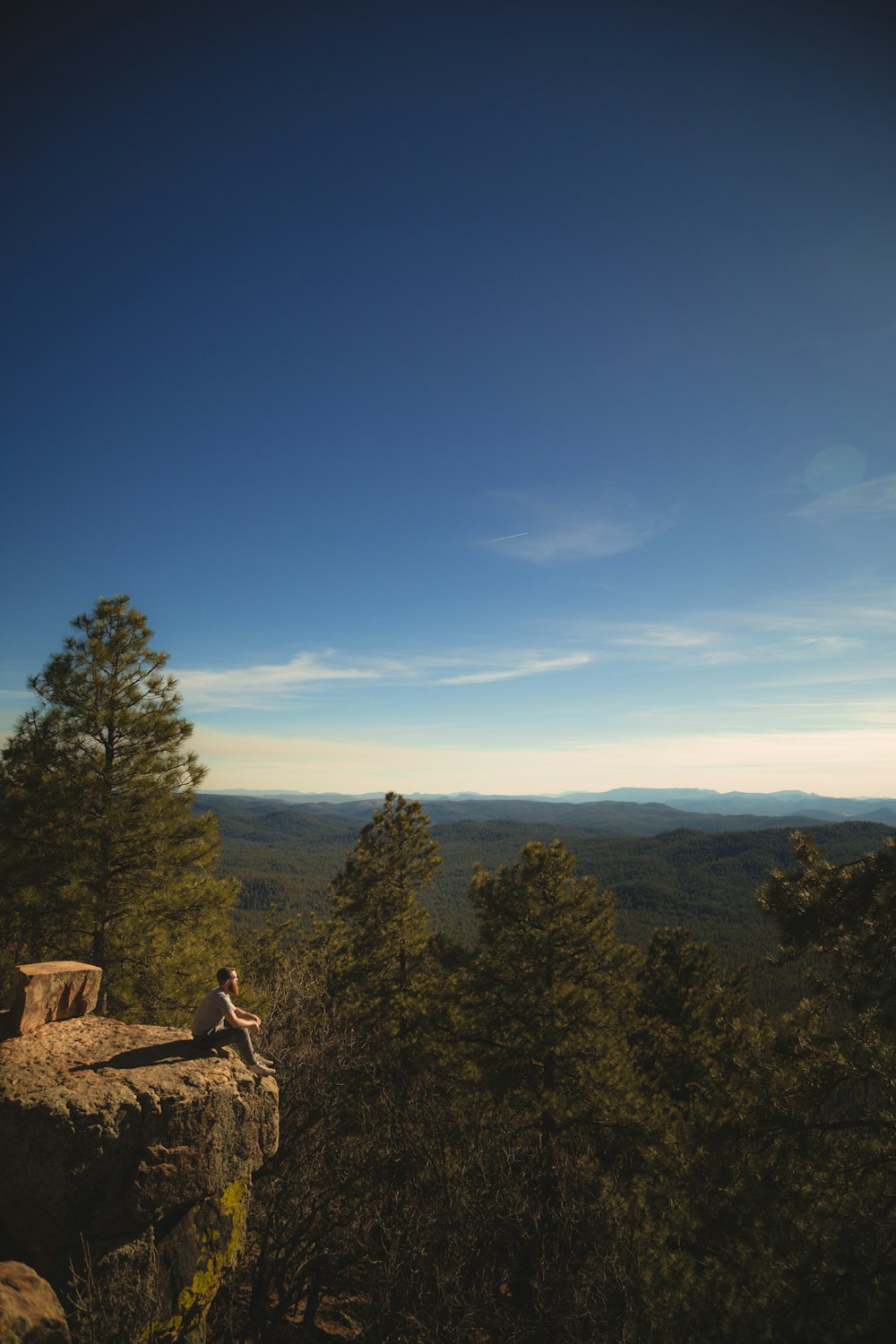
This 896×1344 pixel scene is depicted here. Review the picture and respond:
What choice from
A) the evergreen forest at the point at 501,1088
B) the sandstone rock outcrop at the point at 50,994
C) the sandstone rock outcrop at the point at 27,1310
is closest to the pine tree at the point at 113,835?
the evergreen forest at the point at 501,1088

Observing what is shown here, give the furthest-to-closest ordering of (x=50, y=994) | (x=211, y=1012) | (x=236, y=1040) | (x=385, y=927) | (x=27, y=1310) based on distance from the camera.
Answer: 1. (x=385, y=927)
2. (x=236, y=1040)
3. (x=211, y=1012)
4. (x=50, y=994)
5. (x=27, y=1310)

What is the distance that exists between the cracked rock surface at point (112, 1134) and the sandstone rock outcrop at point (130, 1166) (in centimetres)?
1

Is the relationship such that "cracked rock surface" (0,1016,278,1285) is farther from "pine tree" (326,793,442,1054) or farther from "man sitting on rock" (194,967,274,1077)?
"pine tree" (326,793,442,1054)

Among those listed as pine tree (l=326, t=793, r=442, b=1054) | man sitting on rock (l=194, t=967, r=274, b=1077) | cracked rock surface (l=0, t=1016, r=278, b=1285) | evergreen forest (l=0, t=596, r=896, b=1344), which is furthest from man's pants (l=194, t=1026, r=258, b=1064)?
pine tree (l=326, t=793, r=442, b=1054)

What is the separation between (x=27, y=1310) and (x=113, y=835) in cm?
805

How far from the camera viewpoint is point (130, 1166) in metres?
6.81

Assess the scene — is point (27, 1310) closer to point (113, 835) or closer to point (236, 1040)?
point (236, 1040)

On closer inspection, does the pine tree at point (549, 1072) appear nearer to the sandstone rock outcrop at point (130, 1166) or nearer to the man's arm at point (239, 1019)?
the sandstone rock outcrop at point (130, 1166)

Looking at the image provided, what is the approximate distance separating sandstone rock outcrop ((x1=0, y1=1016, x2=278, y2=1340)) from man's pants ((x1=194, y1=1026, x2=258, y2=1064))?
0.26m

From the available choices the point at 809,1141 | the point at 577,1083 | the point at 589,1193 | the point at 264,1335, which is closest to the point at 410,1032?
the point at 577,1083

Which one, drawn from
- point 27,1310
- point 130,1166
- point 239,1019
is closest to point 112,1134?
point 130,1166

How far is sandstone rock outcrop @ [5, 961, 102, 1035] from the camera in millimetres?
7898

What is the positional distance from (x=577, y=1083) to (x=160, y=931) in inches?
415

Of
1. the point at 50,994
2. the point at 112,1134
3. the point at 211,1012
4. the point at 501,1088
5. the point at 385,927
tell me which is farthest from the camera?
the point at 385,927
